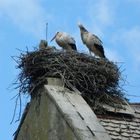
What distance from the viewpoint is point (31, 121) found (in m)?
13.5

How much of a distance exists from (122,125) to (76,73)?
5.35 feet

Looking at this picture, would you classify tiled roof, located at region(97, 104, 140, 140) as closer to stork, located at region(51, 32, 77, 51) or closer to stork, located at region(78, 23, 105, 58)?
stork, located at region(78, 23, 105, 58)

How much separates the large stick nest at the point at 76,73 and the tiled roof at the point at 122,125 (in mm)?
423

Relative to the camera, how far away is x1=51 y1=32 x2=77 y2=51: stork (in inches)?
621

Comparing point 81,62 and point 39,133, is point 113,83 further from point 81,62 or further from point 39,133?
point 39,133

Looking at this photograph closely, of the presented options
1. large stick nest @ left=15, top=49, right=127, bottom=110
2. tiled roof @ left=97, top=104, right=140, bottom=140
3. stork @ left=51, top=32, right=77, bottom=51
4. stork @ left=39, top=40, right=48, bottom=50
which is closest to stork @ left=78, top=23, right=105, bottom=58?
stork @ left=51, top=32, right=77, bottom=51

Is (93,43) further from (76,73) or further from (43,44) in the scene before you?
(76,73)

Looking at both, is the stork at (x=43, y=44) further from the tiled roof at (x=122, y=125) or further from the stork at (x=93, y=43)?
the tiled roof at (x=122, y=125)

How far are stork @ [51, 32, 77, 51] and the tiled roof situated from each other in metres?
3.18

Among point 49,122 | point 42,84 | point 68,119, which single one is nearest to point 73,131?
point 68,119

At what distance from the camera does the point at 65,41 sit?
15.9 metres

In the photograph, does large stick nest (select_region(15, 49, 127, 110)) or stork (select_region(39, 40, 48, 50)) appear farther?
stork (select_region(39, 40, 48, 50))

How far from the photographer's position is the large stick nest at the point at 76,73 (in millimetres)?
13125

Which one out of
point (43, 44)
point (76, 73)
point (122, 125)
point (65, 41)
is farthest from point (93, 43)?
point (122, 125)
